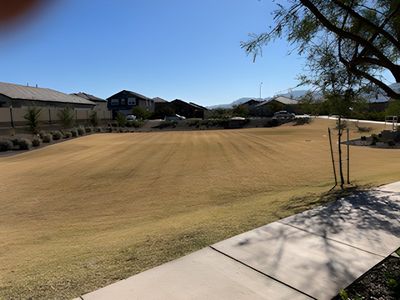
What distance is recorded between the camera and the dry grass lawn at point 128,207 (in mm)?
4707

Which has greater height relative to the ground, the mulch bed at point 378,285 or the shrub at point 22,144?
the mulch bed at point 378,285

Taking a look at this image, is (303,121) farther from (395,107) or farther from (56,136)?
(395,107)

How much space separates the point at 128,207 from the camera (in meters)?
10.7

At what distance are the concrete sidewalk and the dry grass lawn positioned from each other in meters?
0.42

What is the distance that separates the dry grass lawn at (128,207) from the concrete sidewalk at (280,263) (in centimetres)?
42

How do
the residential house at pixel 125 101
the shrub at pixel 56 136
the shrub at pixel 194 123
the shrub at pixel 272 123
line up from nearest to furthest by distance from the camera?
the shrub at pixel 56 136 → the shrub at pixel 272 123 → the shrub at pixel 194 123 → the residential house at pixel 125 101

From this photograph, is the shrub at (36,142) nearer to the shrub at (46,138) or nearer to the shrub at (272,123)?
the shrub at (46,138)

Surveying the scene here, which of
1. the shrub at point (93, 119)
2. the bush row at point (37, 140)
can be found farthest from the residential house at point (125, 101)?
the bush row at point (37, 140)

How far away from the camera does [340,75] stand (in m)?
9.78

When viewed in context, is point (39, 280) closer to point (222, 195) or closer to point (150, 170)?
point (222, 195)

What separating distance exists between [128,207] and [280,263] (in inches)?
280

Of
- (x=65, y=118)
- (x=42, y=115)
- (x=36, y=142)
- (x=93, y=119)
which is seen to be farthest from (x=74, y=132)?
(x=93, y=119)

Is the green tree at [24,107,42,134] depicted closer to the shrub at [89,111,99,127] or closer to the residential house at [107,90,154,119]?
the shrub at [89,111,99,127]

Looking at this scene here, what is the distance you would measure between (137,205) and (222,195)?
278cm
